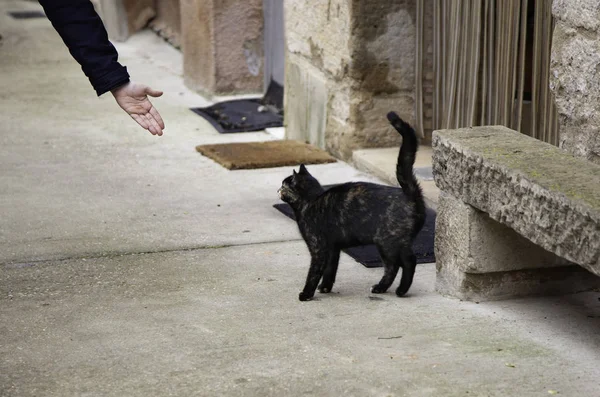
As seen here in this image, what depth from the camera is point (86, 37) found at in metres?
3.39

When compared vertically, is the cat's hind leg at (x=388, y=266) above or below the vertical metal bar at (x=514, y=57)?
below

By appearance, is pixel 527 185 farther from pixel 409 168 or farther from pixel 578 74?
pixel 578 74

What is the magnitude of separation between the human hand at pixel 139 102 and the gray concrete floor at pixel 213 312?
31.3 inches

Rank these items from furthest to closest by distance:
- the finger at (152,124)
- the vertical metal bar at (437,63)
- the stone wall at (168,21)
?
the stone wall at (168,21)
the vertical metal bar at (437,63)
the finger at (152,124)

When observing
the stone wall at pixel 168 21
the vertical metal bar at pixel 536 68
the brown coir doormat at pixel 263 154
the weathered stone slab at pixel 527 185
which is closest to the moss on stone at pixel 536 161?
the weathered stone slab at pixel 527 185

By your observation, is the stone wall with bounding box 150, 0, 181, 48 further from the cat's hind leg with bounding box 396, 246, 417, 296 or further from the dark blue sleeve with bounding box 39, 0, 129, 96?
the dark blue sleeve with bounding box 39, 0, 129, 96

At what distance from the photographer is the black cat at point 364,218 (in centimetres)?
409

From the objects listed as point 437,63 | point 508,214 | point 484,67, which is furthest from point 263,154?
point 508,214

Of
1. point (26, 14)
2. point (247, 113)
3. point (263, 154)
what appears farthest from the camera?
point (26, 14)

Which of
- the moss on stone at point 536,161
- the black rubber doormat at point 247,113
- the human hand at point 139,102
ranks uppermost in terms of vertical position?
the human hand at point 139,102

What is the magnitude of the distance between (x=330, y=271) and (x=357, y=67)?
2.50m

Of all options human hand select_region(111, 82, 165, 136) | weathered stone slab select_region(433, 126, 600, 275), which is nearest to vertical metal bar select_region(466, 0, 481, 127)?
weathered stone slab select_region(433, 126, 600, 275)

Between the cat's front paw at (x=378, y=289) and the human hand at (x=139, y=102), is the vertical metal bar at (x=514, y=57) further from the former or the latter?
the human hand at (x=139, y=102)

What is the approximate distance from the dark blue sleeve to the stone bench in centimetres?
138
